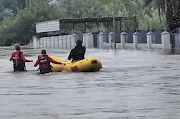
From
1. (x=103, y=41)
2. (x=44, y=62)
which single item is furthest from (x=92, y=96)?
(x=103, y=41)

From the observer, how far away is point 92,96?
1507cm

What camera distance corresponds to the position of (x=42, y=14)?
100500 millimetres

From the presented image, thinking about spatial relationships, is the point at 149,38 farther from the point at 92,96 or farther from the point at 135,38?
the point at 92,96

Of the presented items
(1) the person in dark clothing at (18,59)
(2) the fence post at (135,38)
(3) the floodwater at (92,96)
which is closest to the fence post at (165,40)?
(2) the fence post at (135,38)

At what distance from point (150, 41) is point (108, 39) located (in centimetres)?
1276

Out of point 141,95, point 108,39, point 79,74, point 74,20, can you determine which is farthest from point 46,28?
point 141,95

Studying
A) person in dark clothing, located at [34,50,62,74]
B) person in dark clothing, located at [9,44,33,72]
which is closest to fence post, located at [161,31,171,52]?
person in dark clothing, located at [9,44,33,72]

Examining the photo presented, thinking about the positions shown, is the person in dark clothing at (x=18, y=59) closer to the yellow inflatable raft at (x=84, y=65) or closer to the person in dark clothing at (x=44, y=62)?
the person in dark clothing at (x=44, y=62)

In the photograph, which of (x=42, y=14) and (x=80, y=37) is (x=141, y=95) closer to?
(x=80, y=37)

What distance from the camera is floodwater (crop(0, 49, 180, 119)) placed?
466 inches

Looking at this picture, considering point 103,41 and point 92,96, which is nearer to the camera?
point 92,96

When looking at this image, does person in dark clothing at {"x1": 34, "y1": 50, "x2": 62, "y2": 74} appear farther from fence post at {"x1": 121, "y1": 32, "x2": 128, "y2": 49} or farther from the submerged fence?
fence post at {"x1": 121, "y1": 32, "x2": 128, "y2": 49}

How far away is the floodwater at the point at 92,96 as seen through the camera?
38.8 feet

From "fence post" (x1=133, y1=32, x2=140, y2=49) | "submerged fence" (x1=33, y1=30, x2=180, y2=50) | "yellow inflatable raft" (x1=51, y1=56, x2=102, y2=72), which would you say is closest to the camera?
"yellow inflatable raft" (x1=51, y1=56, x2=102, y2=72)
